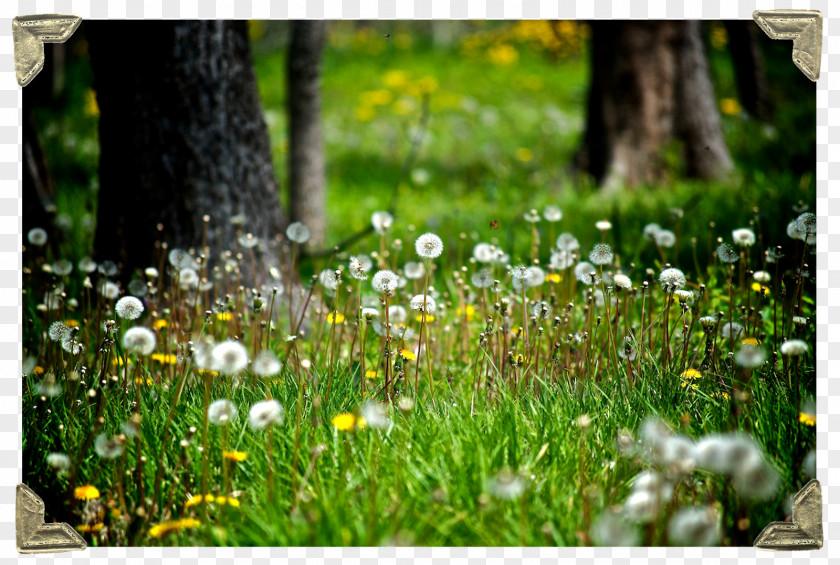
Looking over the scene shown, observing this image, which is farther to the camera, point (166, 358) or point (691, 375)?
point (166, 358)

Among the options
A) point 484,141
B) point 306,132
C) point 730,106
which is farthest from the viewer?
point 484,141

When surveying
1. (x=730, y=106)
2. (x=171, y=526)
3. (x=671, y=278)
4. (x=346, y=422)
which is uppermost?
(x=730, y=106)

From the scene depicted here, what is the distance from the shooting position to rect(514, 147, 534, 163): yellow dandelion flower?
5519 mm

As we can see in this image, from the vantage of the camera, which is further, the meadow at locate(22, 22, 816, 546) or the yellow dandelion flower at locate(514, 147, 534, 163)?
the yellow dandelion flower at locate(514, 147, 534, 163)

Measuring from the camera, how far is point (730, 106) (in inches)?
215

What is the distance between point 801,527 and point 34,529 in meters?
2.01

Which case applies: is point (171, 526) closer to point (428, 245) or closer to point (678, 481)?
point (428, 245)

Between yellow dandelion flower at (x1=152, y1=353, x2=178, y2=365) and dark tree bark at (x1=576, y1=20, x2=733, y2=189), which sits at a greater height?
dark tree bark at (x1=576, y1=20, x2=733, y2=189)

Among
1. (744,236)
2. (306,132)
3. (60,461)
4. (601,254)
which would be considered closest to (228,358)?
(60,461)

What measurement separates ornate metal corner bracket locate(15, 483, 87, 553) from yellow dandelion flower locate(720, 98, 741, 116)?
5164 mm

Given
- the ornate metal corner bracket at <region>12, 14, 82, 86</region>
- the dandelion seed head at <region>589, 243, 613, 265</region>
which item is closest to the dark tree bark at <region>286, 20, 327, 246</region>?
the ornate metal corner bracket at <region>12, 14, 82, 86</region>

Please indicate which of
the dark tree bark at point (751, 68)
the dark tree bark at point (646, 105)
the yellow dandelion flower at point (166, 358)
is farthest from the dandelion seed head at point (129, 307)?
the dark tree bark at point (646, 105)

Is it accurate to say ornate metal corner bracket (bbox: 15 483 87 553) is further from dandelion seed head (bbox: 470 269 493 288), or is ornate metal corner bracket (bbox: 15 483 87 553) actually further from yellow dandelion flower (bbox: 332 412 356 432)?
dandelion seed head (bbox: 470 269 493 288)

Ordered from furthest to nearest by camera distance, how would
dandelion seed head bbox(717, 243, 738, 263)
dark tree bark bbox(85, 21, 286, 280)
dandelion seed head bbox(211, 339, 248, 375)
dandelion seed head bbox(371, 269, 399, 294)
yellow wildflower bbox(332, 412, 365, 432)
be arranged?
dark tree bark bbox(85, 21, 286, 280) → dandelion seed head bbox(717, 243, 738, 263) → dandelion seed head bbox(371, 269, 399, 294) → yellow wildflower bbox(332, 412, 365, 432) → dandelion seed head bbox(211, 339, 248, 375)
